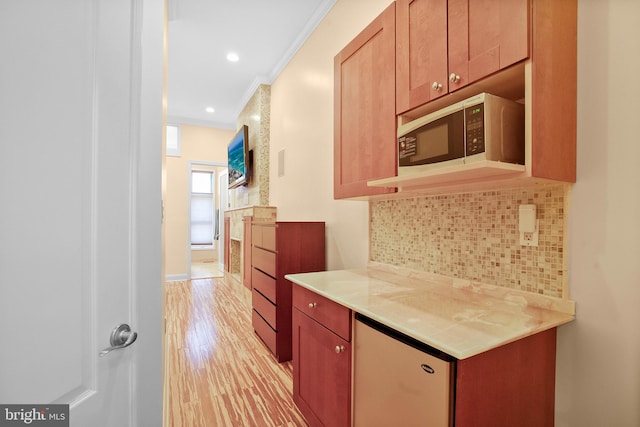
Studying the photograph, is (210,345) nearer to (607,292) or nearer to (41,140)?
(41,140)

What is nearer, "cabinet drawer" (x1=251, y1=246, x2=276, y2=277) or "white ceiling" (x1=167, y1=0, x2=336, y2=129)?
"cabinet drawer" (x1=251, y1=246, x2=276, y2=277)

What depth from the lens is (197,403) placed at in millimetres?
1994

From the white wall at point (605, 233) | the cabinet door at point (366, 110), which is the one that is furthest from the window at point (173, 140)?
the white wall at point (605, 233)

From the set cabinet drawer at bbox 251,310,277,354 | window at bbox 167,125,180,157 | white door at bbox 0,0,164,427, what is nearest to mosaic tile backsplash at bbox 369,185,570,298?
cabinet drawer at bbox 251,310,277,354

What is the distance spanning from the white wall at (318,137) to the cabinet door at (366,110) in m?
0.48

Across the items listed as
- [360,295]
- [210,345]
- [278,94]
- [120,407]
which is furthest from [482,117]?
[278,94]

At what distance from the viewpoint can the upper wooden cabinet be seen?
1.05 meters

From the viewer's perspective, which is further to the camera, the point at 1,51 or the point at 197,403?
the point at 197,403

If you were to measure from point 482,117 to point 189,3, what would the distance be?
3.04 meters

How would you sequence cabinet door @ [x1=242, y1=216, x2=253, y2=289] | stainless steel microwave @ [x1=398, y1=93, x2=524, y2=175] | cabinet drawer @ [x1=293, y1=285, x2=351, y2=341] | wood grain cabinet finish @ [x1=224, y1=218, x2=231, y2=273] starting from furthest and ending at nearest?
wood grain cabinet finish @ [x1=224, y1=218, x2=231, y2=273] → cabinet door @ [x1=242, y1=216, x2=253, y2=289] → cabinet drawer @ [x1=293, y1=285, x2=351, y2=341] → stainless steel microwave @ [x1=398, y1=93, x2=524, y2=175]

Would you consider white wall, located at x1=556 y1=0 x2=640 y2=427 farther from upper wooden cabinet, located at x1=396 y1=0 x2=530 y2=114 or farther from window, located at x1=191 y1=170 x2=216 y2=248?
window, located at x1=191 y1=170 x2=216 y2=248

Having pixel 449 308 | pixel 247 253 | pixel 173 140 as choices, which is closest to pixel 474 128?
pixel 449 308

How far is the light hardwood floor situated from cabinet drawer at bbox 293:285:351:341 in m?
0.74

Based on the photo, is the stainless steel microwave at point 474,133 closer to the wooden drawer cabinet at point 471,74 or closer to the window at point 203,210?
the wooden drawer cabinet at point 471,74
